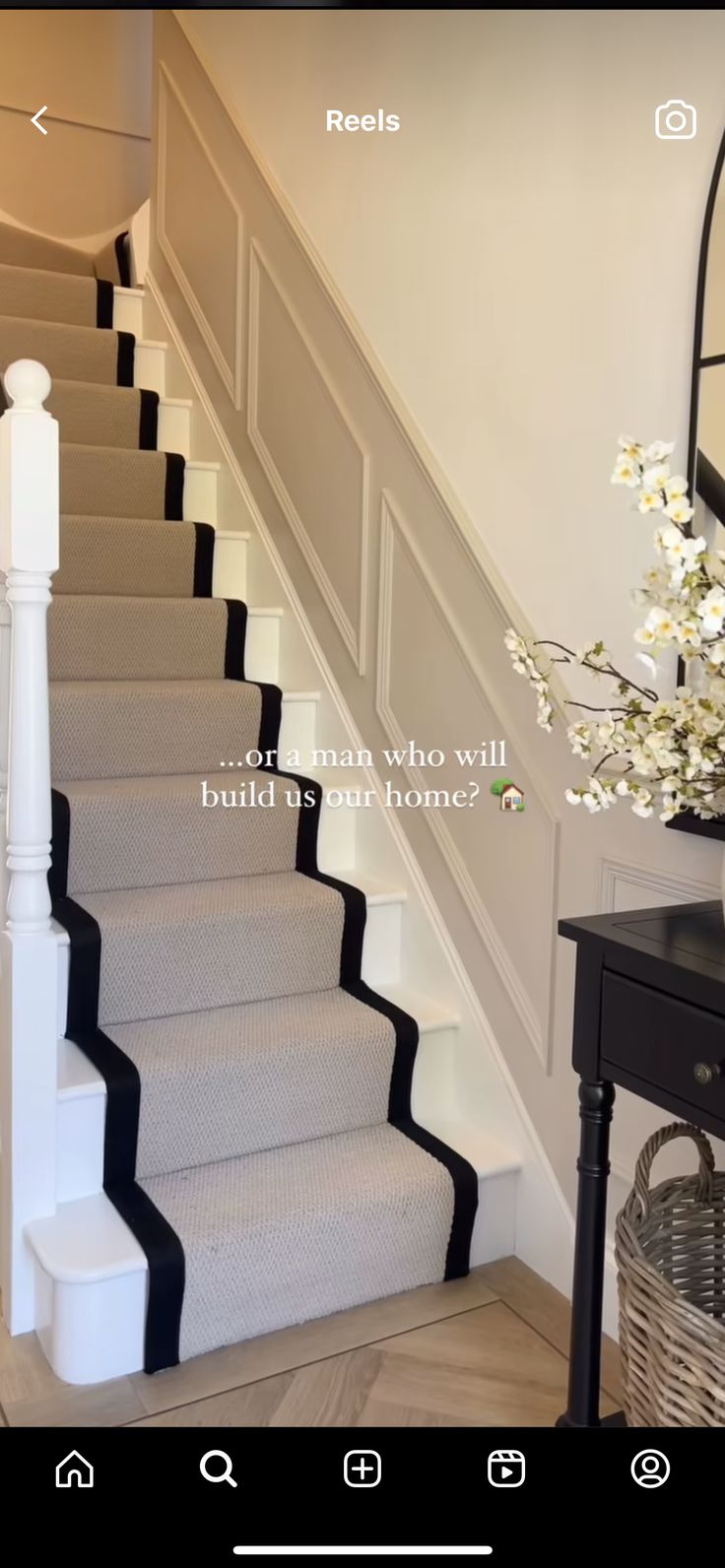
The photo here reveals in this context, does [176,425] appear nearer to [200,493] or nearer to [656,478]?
[200,493]

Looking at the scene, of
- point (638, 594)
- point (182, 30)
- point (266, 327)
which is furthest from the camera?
point (182, 30)

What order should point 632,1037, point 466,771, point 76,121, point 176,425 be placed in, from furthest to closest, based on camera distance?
point 76,121
point 176,425
point 466,771
point 632,1037

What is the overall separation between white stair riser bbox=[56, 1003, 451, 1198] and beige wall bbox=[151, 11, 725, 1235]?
732mm

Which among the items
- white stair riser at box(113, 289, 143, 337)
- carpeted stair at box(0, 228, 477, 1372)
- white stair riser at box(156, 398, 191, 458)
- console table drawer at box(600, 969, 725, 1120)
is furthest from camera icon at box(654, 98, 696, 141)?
white stair riser at box(113, 289, 143, 337)

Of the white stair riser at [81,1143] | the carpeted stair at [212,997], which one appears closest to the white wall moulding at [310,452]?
the carpeted stair at [212,997]

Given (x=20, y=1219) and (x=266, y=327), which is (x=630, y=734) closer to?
(x=20, y=1219)

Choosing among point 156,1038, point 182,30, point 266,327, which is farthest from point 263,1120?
point 182,30

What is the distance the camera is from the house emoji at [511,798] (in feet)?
6.59

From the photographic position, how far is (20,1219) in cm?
175

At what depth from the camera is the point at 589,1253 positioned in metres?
1.38

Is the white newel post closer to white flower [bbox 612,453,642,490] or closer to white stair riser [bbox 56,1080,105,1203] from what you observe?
white stair riser [bbox 56,1080,105,1203]

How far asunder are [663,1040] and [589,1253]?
323 mm
